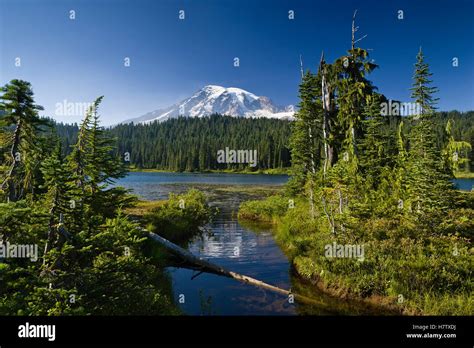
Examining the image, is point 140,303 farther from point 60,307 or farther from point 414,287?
point 414,287

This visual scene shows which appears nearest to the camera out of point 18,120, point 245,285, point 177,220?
point 18,120

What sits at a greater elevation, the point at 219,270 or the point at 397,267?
the point at 397,267

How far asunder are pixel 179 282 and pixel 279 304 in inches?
224

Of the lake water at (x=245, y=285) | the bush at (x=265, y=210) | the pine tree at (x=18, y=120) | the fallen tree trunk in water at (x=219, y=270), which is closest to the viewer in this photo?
the pine tree at (x=18, y=120)

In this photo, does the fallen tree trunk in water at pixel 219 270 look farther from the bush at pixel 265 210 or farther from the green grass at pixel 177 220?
the bush at pixel 265 210

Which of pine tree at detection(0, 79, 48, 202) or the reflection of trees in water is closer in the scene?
pine tree at detection(0, 79, 48, 202)

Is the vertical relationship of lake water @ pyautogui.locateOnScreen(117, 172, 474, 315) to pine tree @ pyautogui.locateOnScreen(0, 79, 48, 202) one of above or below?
below

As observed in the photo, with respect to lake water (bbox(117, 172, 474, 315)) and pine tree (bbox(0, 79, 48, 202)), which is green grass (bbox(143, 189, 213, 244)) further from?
pine tree (bbox(0, 79, 48, 202))

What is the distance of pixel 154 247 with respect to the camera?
1717 centimetres

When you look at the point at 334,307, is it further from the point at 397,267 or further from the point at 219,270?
the point at 219,270

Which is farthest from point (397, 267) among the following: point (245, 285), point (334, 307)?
point (245, 285)

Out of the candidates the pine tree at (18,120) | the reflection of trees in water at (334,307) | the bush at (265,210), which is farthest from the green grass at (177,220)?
the reflection of trees in water at (334,307)

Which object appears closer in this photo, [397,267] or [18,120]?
[18,120]

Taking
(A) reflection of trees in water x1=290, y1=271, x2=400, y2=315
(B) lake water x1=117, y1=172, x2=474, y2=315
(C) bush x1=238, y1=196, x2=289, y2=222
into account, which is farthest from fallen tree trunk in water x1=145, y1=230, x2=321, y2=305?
(C) bush x1=238, y1=196, x2=289, y2=222
